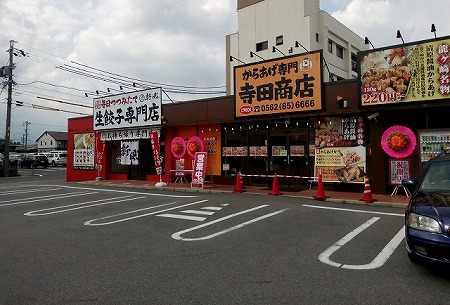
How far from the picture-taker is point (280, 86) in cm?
1446

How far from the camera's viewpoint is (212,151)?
1694 centimetres

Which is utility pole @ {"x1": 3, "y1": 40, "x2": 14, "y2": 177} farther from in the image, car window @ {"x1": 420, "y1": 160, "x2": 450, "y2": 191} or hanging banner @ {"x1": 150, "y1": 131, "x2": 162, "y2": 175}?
car window @ {"x1": 420, "y1": 160, "x2": 450, "y2": 191}

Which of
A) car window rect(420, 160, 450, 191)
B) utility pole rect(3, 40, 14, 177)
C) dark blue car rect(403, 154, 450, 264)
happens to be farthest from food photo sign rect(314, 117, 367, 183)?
utility pole rect(3, 40, 14, 177)

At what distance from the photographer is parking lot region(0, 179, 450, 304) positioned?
392 centimetres

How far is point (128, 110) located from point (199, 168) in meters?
6.89

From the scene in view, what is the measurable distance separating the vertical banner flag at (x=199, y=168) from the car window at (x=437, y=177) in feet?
34.6

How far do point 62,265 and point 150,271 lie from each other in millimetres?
1395

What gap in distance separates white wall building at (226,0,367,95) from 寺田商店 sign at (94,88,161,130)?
13.7 metres

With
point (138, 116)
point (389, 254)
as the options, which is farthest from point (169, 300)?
point (138, 116)

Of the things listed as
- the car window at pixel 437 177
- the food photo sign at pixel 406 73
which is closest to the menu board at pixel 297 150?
the food photo sign at pixel 406 73

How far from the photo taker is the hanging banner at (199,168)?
15.2 metres

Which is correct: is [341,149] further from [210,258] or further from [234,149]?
[210,258]

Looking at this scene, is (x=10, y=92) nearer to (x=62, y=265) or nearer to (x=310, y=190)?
(x=310, y=190)

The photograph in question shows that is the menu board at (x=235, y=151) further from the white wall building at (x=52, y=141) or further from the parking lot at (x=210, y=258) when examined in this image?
the white wall building at (x=52, y=141)
